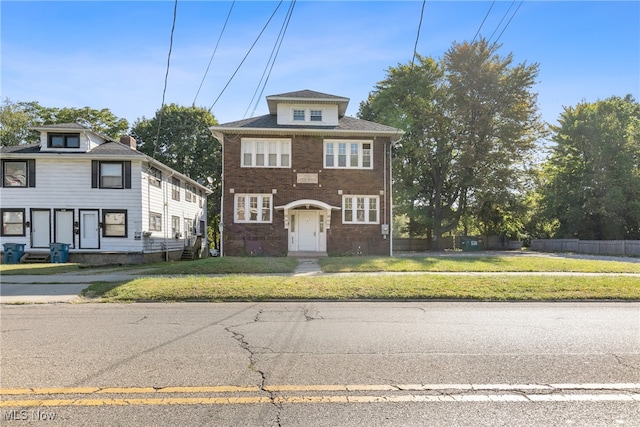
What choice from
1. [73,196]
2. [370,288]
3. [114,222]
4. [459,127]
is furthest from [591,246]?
[73,196]

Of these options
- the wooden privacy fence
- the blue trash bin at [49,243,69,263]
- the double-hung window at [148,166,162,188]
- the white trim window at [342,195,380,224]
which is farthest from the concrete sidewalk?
the wooden privacy fence

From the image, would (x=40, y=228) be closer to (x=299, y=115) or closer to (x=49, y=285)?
(x=49, y=285)

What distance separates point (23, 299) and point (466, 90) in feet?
106

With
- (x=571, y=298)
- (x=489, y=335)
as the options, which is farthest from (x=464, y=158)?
(x=489, y=335)

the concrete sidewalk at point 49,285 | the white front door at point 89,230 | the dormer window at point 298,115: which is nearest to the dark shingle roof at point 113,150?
the white front door at point 89,230

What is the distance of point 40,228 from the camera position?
2261cm

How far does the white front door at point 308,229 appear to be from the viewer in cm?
2292

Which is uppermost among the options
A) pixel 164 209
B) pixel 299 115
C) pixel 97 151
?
pixel 299 115

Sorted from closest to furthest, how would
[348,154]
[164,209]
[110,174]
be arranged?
[110,174] < [348,154] < [164,209]

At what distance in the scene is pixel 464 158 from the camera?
32594 mm

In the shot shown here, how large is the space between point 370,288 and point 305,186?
11.8 meters

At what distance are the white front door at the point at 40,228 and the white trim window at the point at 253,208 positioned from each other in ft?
33.6

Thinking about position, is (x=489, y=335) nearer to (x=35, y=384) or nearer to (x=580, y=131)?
(x=35, y=384)

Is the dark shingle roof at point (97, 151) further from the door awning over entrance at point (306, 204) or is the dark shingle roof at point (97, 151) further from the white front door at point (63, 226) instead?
the door awning over entrance at point (306, 204)
